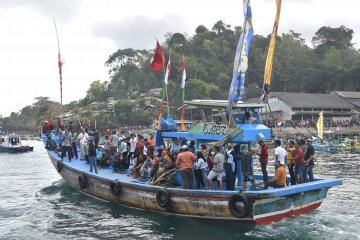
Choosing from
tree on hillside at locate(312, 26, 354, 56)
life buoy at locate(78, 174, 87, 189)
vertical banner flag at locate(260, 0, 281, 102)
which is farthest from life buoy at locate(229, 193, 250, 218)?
tree on hillside at locate(312, 26, 354, 56)

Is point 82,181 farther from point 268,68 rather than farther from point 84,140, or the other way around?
point 268,68

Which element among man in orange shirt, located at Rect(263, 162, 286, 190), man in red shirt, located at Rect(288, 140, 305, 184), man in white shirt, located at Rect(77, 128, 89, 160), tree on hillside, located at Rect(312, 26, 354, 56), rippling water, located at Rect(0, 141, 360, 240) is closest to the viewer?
rippling water, located at Rect(0, 141, 360, 240)

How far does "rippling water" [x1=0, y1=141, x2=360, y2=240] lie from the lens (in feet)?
40.0

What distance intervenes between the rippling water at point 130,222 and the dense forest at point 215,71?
5114 centimetres

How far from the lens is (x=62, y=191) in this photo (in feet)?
68.3

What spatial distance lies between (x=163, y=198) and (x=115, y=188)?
2.66 meters

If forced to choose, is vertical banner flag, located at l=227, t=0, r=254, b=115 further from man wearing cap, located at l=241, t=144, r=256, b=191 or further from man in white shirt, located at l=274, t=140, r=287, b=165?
man in white shirt, located at l=274, t=140, r=287, b=165

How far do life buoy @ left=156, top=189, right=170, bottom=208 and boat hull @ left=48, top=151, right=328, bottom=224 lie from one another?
95mm

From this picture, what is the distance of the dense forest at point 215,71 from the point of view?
234 ft

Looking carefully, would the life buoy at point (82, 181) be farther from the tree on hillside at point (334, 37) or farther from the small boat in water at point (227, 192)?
the tree on hillside at point (334, 37)

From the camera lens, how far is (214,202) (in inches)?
492

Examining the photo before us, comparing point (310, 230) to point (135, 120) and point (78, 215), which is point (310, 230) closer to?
point (78, 215)

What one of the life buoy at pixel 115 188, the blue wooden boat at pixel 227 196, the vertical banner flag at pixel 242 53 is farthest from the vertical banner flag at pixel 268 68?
the life buoy at pixel 115 188

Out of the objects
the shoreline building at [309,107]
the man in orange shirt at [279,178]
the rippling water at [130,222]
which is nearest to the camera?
the rippling water at [130,222]
